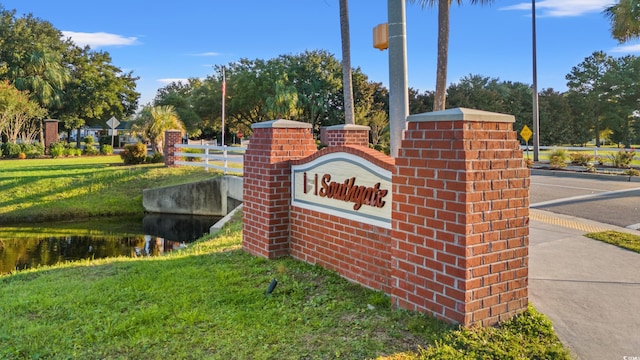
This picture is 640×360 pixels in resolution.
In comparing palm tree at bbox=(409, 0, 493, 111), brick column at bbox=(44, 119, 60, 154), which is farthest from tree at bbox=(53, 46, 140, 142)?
palm tree at bbox=(409, 0, 493, 111)

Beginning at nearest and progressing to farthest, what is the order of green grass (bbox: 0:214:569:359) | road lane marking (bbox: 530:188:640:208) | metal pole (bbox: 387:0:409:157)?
1. green grass (bbox: 0:214:569:359)
2. metal pole (bbox: 387:0:409:157)
3. road lane marking (bbox: 530:188:640:208)

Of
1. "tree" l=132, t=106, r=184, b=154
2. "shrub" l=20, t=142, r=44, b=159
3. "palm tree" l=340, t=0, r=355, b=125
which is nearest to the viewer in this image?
"palm tree" l=340, t=0, r=355, b=125

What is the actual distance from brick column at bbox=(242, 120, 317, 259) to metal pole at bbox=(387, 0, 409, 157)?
1299 millimetres

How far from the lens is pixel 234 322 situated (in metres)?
4.19

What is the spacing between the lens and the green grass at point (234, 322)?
3.47 meters

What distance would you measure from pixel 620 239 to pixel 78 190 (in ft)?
55.9

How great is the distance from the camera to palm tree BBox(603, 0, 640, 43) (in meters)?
15.2

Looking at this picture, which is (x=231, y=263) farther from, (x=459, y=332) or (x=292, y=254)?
(x=459, y=332)

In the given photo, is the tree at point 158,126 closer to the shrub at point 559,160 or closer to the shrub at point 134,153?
the shrub at point 134,153

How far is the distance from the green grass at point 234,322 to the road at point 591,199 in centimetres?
645

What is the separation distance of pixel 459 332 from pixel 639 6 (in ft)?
53.7

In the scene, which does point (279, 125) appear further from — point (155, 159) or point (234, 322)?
point (155, 159)

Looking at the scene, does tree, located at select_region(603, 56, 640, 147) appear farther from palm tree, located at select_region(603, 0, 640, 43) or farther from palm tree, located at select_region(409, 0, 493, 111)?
palm tree, located at select_region(409, 0, 493, 111)

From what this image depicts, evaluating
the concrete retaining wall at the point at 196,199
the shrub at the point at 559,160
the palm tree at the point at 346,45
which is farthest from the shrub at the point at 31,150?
the shrub at the point at 559,160
